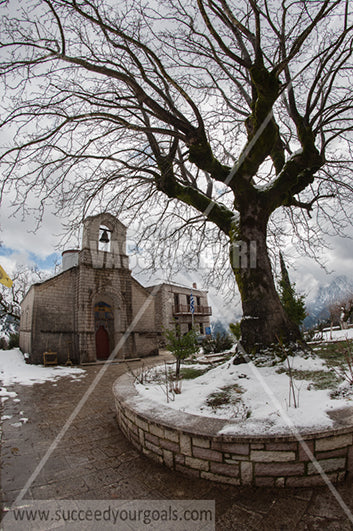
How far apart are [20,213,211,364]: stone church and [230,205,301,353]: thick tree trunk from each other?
7.02 meters

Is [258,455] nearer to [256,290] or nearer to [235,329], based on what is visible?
[256,290]

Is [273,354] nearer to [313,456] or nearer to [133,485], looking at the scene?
[313,456]

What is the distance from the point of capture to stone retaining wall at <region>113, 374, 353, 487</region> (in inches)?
91.0

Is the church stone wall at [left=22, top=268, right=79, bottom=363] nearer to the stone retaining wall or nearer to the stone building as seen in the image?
the stone retaining wall

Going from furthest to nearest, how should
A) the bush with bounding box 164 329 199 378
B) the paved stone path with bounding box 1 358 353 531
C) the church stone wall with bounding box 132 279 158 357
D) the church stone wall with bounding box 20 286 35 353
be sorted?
the church stone wall with bounding box 132 279 158 357, the church stone wall with bounding box 20 286 35 353, the bush with bounding box 164 329 199 378, the paved stone path with bounding box 1 358 353 531

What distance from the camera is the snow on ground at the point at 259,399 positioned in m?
2.57

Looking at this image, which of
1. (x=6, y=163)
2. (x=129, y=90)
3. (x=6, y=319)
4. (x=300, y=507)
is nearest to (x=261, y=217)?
(x=129, y=90)

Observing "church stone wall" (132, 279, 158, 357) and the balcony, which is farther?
the balcony

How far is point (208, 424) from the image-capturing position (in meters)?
2.68

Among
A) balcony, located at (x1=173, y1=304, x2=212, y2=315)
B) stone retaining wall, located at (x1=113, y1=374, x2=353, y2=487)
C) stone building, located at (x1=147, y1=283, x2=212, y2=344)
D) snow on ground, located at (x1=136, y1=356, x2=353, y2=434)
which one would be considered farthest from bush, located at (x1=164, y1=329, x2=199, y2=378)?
balcony, located at (x1=173, y1=304, x2=212, y2=315)

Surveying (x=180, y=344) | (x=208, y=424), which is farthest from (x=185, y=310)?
(x=208, y=424)

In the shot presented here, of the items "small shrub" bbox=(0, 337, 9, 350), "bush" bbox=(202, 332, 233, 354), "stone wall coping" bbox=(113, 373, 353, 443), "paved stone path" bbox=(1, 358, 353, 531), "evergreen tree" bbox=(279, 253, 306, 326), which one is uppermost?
"evergreen tree" bbox=(279, 253, 306, 326)

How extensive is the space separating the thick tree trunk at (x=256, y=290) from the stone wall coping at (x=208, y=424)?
2.41 m

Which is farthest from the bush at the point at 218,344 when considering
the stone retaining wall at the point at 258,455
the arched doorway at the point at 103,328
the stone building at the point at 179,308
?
the stone building at the point at 179,308
